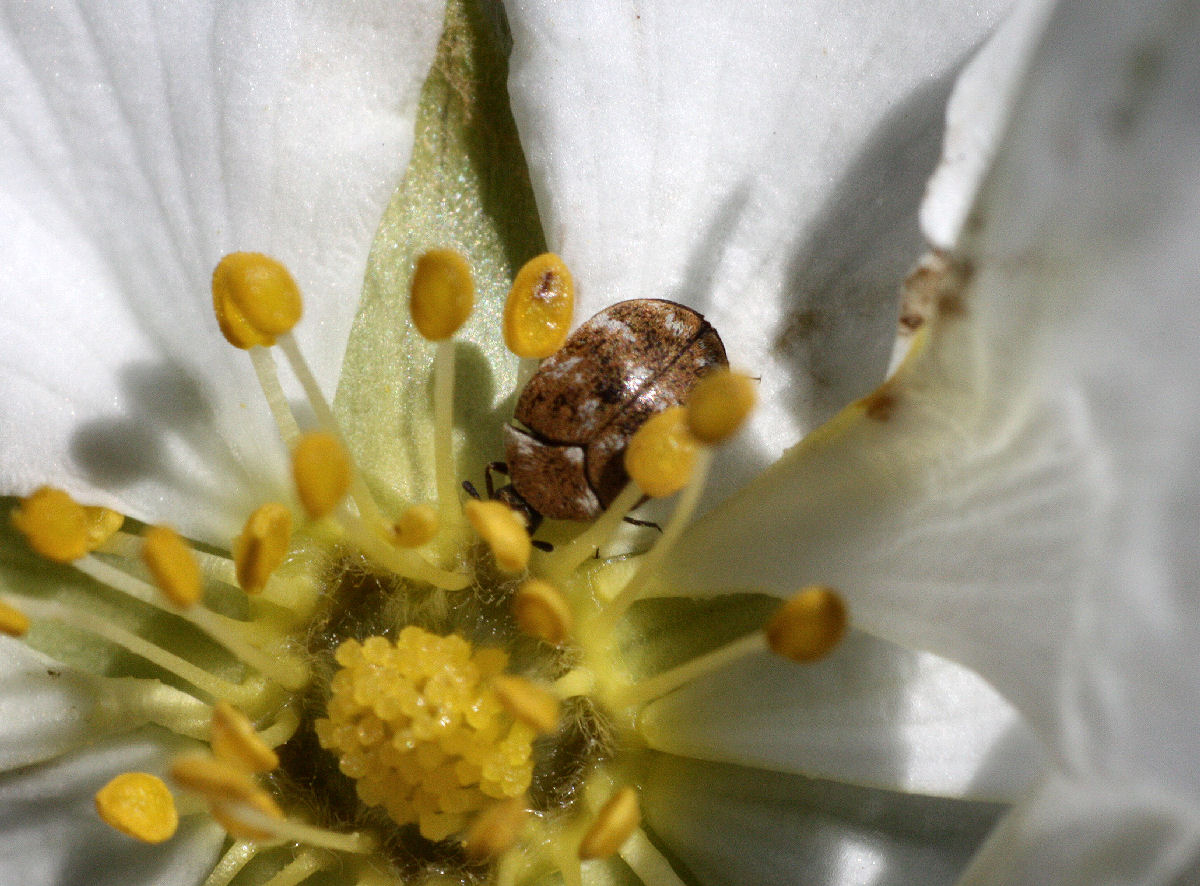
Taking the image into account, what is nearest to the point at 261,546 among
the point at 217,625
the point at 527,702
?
the point at 217,625

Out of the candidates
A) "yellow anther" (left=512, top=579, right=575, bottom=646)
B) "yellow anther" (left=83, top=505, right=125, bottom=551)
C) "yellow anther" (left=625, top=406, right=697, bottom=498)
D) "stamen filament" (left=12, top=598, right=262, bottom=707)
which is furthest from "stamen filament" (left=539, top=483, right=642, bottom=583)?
"yellow anther" (left=83, top=505, right=125, bottom=551)

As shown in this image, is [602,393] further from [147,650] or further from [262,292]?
[147,650]

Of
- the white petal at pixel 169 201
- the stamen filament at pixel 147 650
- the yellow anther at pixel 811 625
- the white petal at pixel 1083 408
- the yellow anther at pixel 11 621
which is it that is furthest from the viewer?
the white petal at pixel 169 201

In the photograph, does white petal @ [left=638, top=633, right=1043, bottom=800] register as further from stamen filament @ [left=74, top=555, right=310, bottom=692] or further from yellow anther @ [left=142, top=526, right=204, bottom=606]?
yellow anther @ [left=142, top=526, right=204, bottom=606]

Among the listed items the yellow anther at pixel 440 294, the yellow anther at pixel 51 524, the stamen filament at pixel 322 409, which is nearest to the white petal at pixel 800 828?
the stamen filament at pixel 322 409

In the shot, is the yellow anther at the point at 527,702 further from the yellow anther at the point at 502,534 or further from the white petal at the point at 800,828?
the white petal at the point at 800,828

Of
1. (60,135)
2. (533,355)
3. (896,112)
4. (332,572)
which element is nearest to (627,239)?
(533,355)
